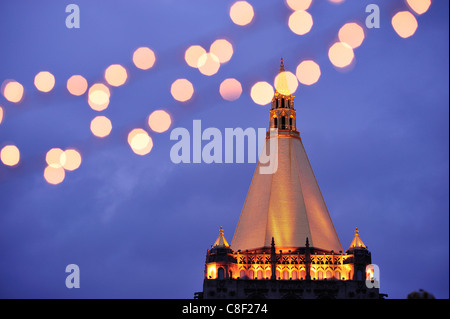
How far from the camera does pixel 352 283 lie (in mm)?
107375

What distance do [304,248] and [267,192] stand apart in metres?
11.3

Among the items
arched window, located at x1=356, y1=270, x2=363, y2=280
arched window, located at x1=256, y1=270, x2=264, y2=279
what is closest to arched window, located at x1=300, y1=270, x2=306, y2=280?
arched window, located at x1=256, y1=270, x2=264, y2=279

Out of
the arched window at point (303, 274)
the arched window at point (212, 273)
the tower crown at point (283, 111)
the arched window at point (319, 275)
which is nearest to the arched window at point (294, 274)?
the arched window at point (303, 274)

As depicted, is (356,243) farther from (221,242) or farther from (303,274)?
(221,242)

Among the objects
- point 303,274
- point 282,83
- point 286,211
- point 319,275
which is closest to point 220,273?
point 303,274

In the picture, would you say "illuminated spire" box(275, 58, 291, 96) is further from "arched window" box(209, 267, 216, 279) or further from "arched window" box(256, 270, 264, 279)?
"arched window" box(209, 267, 216, 279)

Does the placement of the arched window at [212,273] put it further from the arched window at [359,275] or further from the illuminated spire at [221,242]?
the arched window at [359,275]

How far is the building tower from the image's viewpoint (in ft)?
351

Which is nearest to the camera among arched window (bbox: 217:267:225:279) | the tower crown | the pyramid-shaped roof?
arched window (bbox: 217:267:225:279)

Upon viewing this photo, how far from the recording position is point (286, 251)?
363 ft

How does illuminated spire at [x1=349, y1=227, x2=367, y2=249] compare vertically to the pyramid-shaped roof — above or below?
below

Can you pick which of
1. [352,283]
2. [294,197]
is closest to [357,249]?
[352,283]

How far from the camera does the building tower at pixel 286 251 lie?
10700cm

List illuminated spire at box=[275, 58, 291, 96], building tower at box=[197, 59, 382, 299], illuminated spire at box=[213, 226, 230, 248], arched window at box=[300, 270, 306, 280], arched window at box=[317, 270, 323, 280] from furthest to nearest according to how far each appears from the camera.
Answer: illuminated spire at box=[275, 58, 291, 96] → illuminated spire at box=[213, 226, 230, 248] → arched window at box=[317, 270, 323, 280] → arched window at box=[300, 270, 306, 280] → building tower at box=[197, 59, 382, 299]
